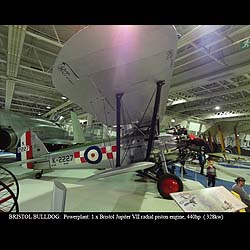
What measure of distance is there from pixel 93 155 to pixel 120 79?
71.1 inches

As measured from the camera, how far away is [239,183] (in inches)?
68.2

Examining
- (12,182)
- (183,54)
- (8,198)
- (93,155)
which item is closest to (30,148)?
(12,182)

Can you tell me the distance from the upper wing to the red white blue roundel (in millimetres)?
1166

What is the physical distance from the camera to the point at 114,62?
1.33 m


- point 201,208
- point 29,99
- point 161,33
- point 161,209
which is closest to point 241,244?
point 201,208

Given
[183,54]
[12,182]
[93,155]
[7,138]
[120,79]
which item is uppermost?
[183,54]

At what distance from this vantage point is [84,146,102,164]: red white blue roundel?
9.79 ft

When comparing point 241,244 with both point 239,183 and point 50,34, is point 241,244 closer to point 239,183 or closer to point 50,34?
point 239,183

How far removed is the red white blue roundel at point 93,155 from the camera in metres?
2.98

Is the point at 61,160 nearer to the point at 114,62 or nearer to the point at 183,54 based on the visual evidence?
the point at 114,62

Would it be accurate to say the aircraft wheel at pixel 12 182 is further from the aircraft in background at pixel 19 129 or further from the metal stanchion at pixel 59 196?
the aircraft in background at pixel 19 129

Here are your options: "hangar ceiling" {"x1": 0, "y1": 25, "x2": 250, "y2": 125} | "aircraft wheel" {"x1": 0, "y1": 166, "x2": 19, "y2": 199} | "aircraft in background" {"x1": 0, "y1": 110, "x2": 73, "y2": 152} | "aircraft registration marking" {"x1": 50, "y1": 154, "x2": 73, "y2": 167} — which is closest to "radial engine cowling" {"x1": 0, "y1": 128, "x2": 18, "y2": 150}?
"aircraft in background" {"x1": 0, "y1": 110, "x2": 73, "y2": 152}

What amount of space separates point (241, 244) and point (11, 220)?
142 centimetres

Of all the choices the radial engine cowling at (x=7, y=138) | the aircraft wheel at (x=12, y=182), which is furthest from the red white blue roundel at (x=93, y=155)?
the radial engine cowling at (x=7, y=138)
